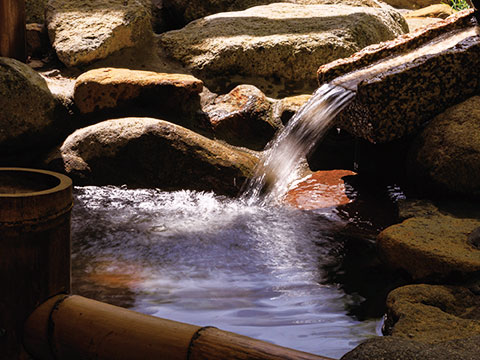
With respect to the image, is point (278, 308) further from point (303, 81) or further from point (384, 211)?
point (303, 81)

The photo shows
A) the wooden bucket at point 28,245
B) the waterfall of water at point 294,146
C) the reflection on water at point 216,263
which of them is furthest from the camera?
the waterfall of water at point 294,146

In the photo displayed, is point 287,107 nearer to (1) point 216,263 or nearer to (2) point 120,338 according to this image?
(1) point 216,263

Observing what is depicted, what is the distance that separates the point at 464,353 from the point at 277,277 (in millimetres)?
1535

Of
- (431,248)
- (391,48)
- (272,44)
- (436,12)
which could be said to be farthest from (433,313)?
(436,12)

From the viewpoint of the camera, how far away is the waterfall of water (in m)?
4.57

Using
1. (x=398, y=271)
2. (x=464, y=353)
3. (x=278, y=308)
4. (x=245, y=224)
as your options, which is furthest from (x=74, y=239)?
(x=464, y=353)

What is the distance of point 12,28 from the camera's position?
5.45 meters

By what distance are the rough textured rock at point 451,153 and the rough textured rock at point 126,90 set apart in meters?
2.38

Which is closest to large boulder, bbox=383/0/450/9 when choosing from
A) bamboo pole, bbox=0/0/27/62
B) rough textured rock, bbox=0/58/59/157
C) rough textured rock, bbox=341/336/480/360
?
bamboo pole, bbox=0/0/27/62

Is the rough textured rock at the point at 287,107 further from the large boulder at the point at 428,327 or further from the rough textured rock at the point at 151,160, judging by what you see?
the large boulder at the point at 428,327

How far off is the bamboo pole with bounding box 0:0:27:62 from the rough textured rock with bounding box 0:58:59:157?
529 mm

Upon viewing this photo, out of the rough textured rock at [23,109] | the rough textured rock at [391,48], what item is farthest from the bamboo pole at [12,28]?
the rough textured rock at [391,48]

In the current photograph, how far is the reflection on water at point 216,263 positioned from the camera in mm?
2525

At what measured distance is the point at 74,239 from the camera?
141 inches
